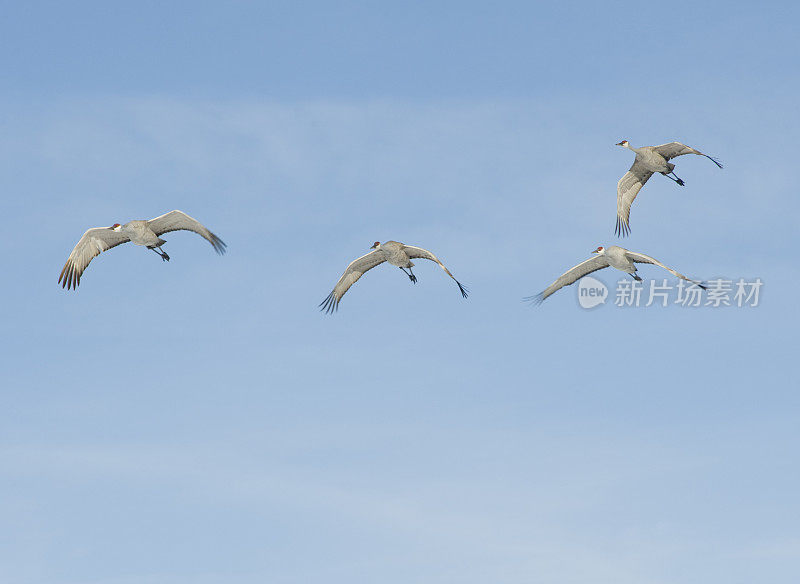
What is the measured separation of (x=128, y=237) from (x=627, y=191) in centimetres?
2420

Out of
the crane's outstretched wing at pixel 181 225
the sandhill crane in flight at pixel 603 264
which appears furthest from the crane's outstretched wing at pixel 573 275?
the crane's outstretched wing at pixel 181 225

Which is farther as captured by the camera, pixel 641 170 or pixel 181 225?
pixel 641 170

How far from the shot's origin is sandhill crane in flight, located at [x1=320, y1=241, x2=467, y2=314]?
43.3 metres

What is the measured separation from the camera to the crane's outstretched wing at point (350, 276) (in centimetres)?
4588

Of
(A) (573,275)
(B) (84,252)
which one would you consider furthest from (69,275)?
(A) (573,275)

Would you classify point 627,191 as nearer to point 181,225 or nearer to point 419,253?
point 419,253

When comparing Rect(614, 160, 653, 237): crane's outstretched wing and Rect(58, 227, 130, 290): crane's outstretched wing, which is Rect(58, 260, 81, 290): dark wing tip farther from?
Rect(614, 160, 653, 237): crane's outstretched wing

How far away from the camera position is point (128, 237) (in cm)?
4412

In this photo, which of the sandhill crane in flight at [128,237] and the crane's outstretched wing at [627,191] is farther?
the crane's outstretched wing at [627,191]

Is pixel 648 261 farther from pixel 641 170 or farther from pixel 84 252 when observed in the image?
pixel 84 252

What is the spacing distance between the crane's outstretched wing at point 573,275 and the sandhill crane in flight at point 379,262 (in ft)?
21.0

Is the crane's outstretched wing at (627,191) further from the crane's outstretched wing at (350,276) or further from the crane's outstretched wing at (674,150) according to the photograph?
the crane's outstretched wing at (350,276)

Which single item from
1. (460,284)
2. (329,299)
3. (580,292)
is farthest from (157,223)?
(580,292)

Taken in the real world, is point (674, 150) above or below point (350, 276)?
above
